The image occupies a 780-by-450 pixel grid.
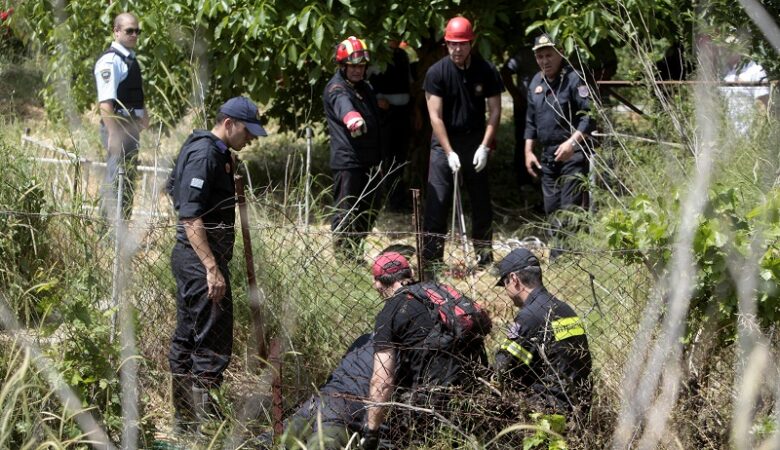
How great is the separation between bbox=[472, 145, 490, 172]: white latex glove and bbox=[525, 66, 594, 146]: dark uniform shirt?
1.25 ft

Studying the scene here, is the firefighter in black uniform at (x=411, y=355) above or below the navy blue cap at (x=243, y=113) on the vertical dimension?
below

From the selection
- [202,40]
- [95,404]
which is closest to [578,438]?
[95,404]

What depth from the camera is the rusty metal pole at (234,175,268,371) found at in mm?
4672

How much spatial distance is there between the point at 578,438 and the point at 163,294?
2.24 m

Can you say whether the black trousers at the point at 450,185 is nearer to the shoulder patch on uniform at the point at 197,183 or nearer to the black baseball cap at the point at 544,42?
the black baseball cap at the point at 544,42

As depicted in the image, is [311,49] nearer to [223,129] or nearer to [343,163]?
[343,163]

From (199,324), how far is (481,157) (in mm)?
3002

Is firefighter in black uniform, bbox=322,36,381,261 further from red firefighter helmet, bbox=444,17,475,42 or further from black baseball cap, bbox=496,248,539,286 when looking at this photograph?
black baseball cap, bbox=496,248,539,286

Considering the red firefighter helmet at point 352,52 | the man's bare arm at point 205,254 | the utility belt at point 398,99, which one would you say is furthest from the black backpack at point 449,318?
the utility belt at point 398,99

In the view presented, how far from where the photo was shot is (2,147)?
598 centimetres

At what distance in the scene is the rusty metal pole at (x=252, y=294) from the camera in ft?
15.3

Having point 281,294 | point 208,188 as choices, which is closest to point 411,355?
point 281,294

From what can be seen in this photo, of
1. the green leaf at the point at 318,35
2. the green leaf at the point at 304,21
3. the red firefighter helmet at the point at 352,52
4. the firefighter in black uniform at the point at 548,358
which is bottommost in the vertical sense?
the firefighter in black uniform at the point at 548,358

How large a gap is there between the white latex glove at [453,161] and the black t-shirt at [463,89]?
205 millimetres
